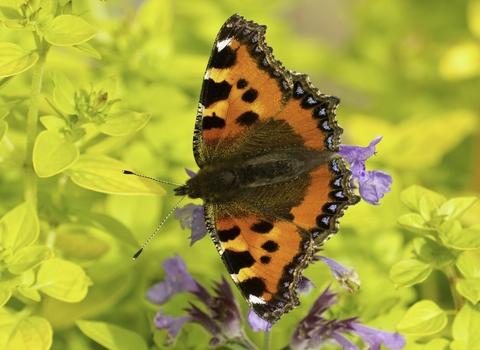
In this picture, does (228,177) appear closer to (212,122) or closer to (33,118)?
(212,122)

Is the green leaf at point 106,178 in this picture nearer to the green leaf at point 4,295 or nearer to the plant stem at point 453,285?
the green leaf at point 4,295

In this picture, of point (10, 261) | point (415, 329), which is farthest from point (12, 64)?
point (415, 329)

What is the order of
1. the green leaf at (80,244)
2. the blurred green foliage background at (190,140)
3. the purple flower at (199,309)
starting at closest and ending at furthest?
the purple flower at (199,309)
the blurred green foliage background at (190,140)
the green leaf at (80,244)


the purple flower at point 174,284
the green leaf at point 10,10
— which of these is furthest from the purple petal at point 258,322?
the green leaf at point 10,10

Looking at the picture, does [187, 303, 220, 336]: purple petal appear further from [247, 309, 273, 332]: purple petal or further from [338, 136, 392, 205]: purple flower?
[338, 136, 392, 205]: purple flower

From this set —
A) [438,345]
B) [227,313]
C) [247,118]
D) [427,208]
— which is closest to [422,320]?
[438,345]

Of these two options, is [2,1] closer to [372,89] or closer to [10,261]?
[10,261]
